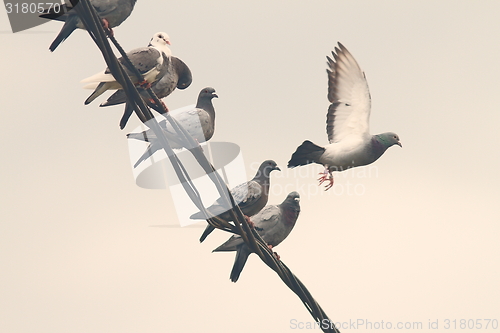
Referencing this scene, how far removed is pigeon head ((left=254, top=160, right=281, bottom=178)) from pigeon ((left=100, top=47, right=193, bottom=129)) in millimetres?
1650

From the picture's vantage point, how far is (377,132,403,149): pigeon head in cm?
902

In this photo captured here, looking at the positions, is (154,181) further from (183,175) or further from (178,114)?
(183,175)

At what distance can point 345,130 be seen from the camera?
9.37 meters

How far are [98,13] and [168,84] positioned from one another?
1.65m

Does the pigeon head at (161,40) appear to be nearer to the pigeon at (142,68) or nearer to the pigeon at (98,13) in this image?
the pigeon at (142,68)

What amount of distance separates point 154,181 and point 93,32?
11.0 ft

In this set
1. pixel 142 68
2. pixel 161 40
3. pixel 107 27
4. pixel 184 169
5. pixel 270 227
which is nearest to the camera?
pixel 184 169

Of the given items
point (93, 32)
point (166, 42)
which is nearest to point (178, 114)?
point (166, 42)

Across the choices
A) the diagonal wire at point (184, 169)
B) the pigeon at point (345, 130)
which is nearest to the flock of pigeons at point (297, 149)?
the pigeon at point (345, 130)

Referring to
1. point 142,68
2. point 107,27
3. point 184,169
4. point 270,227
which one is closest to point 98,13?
point 107,27

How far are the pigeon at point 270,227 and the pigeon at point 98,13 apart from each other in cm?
336

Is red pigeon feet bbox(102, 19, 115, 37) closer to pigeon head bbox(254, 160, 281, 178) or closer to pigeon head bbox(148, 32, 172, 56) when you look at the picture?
pigeon head bbox(148, 32, 172, 56)

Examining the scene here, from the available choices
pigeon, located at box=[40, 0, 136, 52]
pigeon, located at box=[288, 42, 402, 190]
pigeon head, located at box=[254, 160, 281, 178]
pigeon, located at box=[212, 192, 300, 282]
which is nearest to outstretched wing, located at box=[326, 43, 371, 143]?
pigeon, located at box=[288, 42, 402, 190]

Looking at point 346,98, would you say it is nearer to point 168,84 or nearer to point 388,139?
point 388,139
